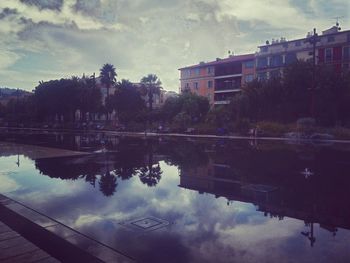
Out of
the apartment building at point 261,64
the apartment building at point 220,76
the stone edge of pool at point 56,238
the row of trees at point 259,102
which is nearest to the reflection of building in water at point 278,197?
the stone edge of pool at point 56,238

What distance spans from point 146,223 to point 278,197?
4.72 m

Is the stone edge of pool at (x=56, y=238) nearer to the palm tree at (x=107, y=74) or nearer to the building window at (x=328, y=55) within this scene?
the building window at (x=328, y=55)

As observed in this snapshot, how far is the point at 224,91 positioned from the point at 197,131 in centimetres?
2727

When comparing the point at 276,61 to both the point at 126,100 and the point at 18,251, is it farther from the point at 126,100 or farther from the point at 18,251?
the point at 18,251

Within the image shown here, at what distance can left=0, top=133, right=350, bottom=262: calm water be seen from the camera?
6.23 m

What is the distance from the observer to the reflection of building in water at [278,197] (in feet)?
26.2

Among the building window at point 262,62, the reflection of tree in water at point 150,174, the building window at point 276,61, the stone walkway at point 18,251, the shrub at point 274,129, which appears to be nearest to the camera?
the stone walkway at point 18,251

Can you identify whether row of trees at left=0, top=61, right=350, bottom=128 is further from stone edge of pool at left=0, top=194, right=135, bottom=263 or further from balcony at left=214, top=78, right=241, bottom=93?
stone edge of pool at left=0, top=194, right=135, bottom=263

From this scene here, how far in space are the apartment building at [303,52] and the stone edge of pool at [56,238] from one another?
49.5 metres

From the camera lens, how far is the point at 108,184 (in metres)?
12.6

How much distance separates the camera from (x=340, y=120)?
40.9 meters

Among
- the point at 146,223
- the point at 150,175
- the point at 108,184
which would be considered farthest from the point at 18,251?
the point at 150,175

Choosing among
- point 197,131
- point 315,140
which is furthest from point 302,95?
point 197,131

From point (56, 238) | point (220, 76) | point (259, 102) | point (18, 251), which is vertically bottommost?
point (56, 238)
